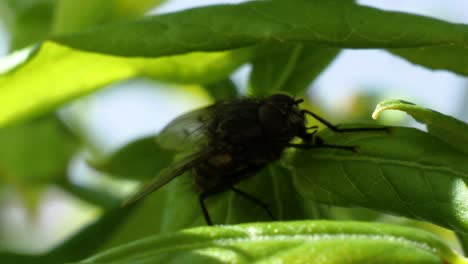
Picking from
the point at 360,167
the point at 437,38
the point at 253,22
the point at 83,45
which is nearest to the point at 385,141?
the point at 360,167

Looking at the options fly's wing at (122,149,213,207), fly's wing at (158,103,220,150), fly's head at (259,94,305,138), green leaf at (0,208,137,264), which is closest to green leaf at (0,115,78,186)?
green leaf at (0,208,137,264)

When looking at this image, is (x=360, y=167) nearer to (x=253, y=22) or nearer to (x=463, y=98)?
(x=253, y=22)

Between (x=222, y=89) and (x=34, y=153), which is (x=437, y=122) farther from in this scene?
(x=34, y=153)

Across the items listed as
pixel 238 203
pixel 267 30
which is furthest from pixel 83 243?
pixel 267 30

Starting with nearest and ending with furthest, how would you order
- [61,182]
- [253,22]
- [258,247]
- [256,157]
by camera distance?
[258,247]
[253,22]
[256,157]
[61,182]

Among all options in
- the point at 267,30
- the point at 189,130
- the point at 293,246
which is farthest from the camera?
the point at 189,130

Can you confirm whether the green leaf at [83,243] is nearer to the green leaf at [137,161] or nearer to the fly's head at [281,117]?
the green leaf at [137,161]
